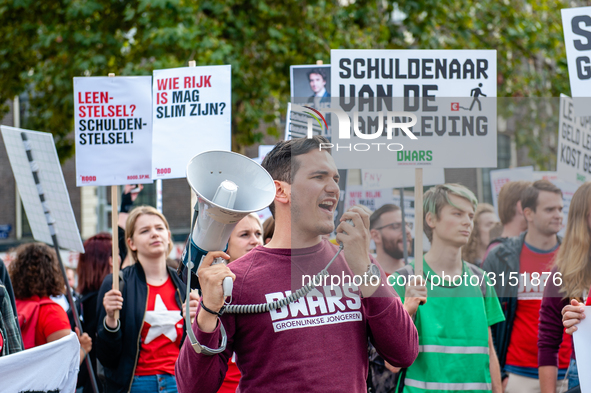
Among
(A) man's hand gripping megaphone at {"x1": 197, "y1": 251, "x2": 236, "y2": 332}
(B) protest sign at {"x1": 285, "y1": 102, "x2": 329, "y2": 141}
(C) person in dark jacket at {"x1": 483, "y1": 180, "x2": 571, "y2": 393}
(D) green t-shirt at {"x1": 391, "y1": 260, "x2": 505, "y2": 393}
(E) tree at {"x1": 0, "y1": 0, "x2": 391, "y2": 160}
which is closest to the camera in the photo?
(A) man's hand gripping megaphone at {"x1": 197, "y1": 251, "x2": 236, "y2": 332}

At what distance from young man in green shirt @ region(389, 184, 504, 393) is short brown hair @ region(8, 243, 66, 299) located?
8.01 ft

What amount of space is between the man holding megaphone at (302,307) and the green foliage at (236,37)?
21.1 ft

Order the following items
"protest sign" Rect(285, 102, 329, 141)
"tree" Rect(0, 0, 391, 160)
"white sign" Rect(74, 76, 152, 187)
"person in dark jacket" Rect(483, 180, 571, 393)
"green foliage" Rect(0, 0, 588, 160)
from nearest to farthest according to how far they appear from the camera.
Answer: "protest sign" Rect(285, 102, 329, 141), "person in dark jacket" Rect(483, 180, 571, 393), "white sign" Rect(74, 76, 152, 187), "green foliage" Rect(0, 0, 588, 160), "tree" Rect(0, 0, 391, 160)

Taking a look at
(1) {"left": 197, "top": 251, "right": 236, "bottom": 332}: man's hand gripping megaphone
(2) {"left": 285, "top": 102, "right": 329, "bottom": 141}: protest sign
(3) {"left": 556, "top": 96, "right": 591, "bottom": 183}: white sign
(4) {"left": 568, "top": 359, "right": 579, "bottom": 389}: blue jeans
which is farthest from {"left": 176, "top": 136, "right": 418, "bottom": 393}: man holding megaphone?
(3) {"left": 556, "top": 96, "right": 591, "bottom": 183}: white sign

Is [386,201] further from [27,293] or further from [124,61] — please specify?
[124,61]

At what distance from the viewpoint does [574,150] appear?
4.10 metres

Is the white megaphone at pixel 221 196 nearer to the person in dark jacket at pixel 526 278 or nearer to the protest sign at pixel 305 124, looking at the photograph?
the protest sign at pixel 305 124

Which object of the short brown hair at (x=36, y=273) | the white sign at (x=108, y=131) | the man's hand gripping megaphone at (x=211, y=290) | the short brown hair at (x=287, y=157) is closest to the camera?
the man's hand gripping megaphone at (x=211, y=290)

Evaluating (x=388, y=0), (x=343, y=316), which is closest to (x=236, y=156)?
(x=343, y=316)

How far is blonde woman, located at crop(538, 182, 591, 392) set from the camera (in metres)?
3.25

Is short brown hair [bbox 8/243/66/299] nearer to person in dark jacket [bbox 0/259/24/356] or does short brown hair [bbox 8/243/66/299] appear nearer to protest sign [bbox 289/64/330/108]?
person in dark jacket [bbox 0/259/24/356]

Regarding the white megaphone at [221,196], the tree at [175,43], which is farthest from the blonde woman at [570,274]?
the tree at [175,43]

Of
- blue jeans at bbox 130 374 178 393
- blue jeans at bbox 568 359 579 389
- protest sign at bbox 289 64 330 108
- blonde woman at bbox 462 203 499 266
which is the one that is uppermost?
protest sign at bbox 289 64 330 108

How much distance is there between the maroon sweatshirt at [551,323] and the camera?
3.36 meters
